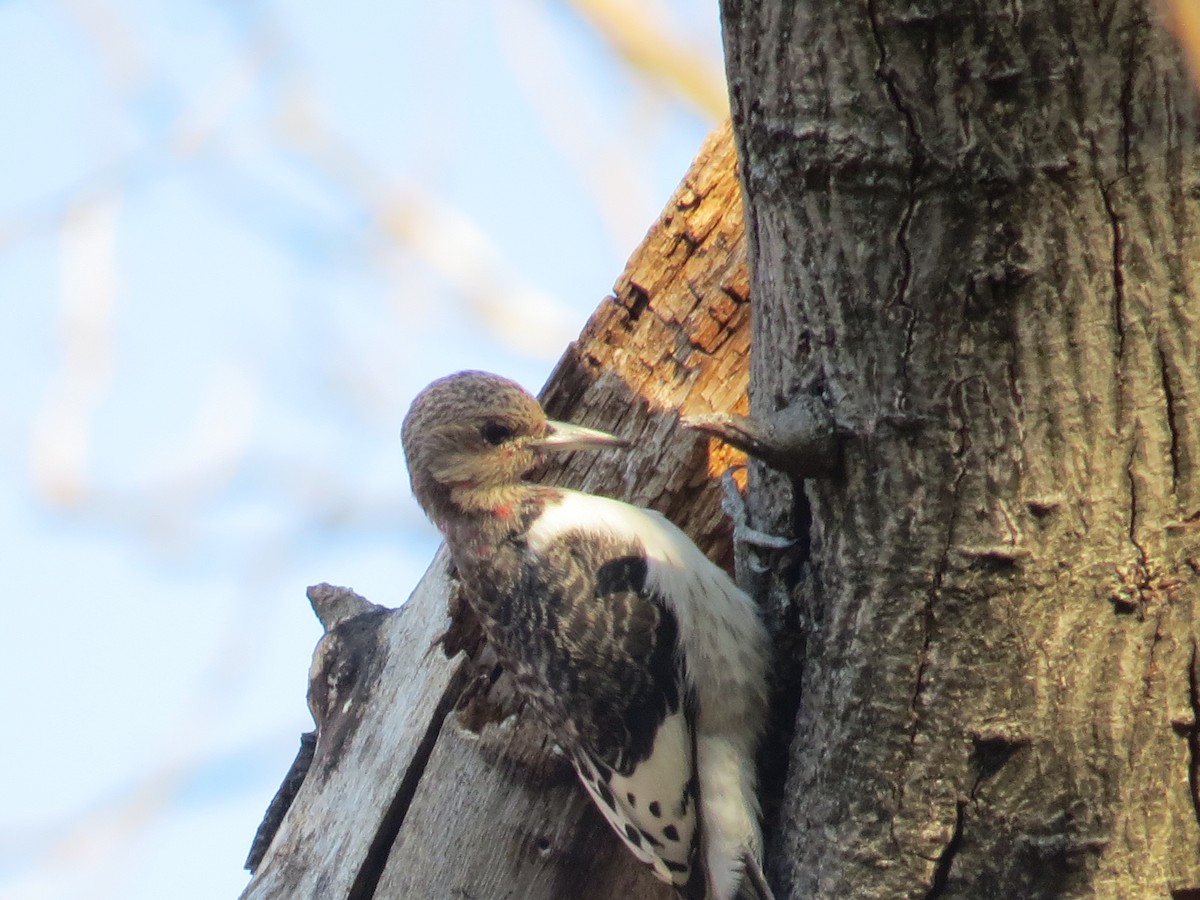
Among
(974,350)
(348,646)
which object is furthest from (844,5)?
(348,646)

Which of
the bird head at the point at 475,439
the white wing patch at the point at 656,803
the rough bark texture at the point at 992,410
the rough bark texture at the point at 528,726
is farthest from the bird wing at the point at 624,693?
the rough bark texture at the point at 992,410

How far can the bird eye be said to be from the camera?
3.48 m

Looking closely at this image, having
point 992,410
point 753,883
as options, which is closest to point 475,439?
point 753,883

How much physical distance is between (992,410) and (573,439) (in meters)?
1.40

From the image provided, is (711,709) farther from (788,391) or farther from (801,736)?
(788,391)

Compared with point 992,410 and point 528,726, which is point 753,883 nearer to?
point 528,726

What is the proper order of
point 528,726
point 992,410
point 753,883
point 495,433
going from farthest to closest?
1. point 495,433
2. point 528,726
3. point 753,883
4. point 992,410

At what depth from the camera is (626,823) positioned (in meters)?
3.13

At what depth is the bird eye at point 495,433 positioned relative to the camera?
11.4 ft

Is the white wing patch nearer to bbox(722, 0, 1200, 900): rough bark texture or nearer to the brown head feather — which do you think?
bbox(722, 0, 1200, 900): rough bark texture

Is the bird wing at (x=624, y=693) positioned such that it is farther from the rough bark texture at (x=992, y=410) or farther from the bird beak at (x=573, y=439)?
the rough bark texture at (x=992, y=410)

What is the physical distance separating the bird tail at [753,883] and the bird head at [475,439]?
108 cm

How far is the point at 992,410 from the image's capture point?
86.0 inches

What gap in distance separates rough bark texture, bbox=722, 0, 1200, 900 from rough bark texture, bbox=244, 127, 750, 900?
763mm
